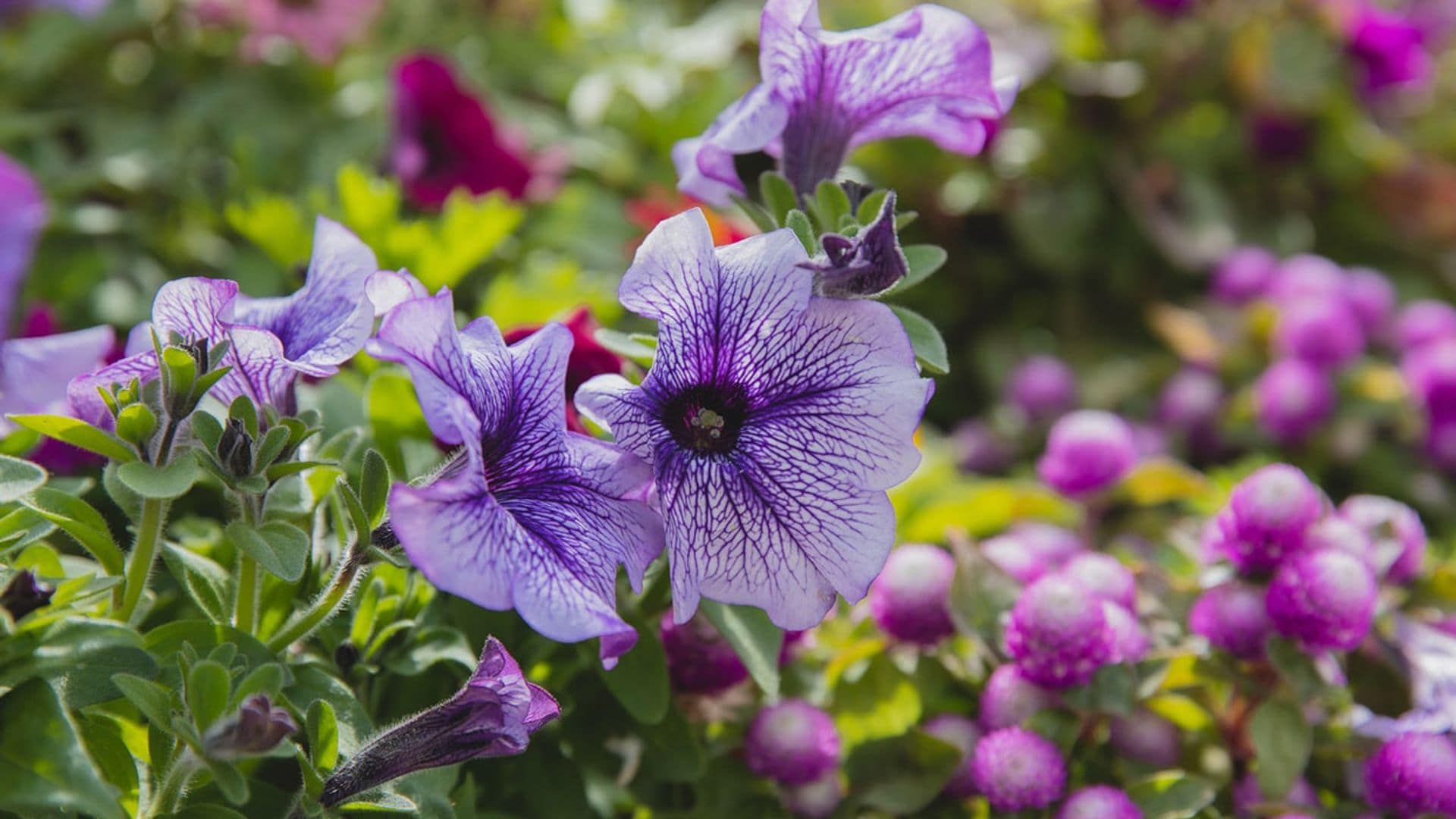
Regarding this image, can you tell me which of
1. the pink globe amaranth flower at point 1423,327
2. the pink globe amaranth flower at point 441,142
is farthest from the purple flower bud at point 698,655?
the pink globe amaranth flower at point 1423,327

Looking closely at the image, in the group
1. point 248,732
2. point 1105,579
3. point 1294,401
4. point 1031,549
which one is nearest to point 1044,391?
point 1294,401

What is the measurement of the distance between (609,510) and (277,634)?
21cm

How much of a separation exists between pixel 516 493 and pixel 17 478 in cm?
27

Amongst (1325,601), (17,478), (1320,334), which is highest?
(17,478)

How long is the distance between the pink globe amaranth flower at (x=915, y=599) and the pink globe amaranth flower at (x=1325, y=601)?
233 millimetres

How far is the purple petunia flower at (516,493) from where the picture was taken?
57cm

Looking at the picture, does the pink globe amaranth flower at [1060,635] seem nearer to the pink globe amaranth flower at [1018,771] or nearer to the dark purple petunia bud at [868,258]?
the pink globe amaranth flower at [1018,771]

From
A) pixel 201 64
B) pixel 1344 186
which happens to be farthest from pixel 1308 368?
pixel 201 64

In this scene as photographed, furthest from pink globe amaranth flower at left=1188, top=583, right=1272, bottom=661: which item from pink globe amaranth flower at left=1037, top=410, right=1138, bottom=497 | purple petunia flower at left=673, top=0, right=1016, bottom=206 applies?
purple petunia flower at left=673, top=0, right=1016, bottom=206

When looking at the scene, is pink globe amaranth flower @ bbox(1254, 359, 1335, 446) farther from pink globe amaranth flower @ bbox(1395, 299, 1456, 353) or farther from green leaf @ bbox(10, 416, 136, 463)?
green leaf @ bbox(10, 416, 136, 463)

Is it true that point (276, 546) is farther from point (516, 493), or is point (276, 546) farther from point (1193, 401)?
point (1193, 401)

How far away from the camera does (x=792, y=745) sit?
84 centimetres

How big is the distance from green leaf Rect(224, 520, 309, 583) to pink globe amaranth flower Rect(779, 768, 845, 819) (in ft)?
1.33

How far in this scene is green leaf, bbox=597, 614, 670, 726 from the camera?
0.78m
